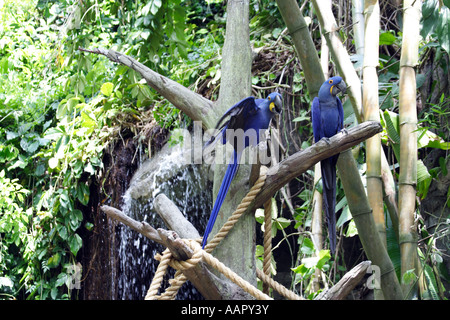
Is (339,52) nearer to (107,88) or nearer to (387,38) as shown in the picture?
(387,38)

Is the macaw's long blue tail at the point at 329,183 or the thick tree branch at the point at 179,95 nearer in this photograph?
the thick tree branch at the point at 179,95

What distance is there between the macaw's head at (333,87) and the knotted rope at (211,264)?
0.54m

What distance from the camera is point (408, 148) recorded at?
1757 mm

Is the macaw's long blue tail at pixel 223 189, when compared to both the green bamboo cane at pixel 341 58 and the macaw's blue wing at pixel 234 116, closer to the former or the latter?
the macaw's blue wing at pixel 234 116

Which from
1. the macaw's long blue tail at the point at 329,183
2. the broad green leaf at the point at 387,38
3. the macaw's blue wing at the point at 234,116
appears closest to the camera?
the macaw's blue wing at the point at 234,116

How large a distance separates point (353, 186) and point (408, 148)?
1.14ft

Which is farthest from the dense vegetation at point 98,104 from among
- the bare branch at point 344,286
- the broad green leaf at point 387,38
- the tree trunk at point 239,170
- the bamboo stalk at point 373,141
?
the bare branch at point 344,286

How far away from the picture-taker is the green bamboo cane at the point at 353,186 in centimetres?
156

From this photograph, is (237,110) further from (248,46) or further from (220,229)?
(220,229)

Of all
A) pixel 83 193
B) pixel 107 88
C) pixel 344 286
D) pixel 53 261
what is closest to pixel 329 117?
pixel 344 286

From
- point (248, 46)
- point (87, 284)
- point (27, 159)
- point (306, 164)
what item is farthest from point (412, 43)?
point (27, 159)

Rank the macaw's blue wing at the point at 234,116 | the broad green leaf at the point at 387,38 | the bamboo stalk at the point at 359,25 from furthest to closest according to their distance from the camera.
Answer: the broad green leaf at the point at 387,38 < the bamboo stalk at the point at 359,25 < the macaw's blue wing at the point at 234,116

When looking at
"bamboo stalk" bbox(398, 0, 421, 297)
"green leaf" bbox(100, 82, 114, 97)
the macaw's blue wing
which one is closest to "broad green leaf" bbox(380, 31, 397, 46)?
"bamboo stalk" bbox(398, 0, 421, 297)
